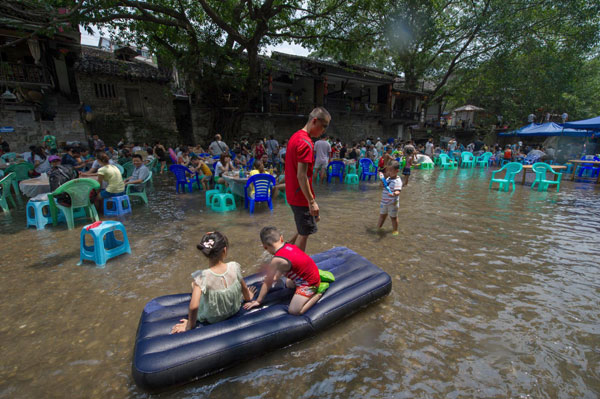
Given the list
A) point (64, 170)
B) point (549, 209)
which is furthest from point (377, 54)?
point (64, 170)

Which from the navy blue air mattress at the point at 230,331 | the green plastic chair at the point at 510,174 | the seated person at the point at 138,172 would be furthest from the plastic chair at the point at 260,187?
the green plastic chair at the point at 510,174

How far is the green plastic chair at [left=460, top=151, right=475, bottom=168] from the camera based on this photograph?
16172 millimetres

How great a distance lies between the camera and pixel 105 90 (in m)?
16.2

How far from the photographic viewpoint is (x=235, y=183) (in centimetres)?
706

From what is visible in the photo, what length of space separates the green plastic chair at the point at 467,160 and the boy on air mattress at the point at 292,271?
16.7m

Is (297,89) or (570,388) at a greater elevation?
(297,89)

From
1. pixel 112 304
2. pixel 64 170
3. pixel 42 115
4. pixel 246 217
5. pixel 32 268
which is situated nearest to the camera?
pixel 112 304

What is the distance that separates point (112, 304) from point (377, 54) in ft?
99.7

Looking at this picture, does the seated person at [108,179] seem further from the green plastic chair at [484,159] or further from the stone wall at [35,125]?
the green plastic chair at [484,159]

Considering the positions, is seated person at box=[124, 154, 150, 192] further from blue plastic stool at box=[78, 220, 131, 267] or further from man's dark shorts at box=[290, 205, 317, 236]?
man's dark shorts at box=[290, 205, 317, 236]

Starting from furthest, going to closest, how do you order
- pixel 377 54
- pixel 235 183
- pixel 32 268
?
1. pixel 377 54
2. pixel 235 183
3. pixel 32 268

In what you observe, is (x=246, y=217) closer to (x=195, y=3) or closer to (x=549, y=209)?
(x=549, y=209)

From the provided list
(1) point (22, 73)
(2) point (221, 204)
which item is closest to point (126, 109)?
(1) point (22, 73)

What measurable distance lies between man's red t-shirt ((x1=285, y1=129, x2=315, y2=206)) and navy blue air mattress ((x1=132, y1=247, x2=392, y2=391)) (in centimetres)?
102
